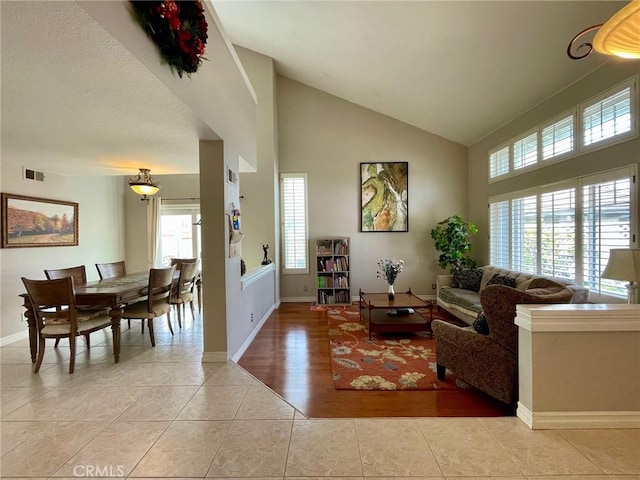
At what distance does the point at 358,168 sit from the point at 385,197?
830 millimetres

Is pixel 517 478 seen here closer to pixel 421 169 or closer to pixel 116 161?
pixel 116 161

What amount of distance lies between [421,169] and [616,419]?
192 inches

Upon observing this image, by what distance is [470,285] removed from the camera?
4887 millimetres

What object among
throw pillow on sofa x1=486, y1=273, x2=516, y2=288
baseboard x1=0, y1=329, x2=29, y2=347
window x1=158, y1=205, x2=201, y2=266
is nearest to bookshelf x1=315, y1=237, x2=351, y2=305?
throw pillow on sofa x1=486, y1=273, x2=516, y2=288

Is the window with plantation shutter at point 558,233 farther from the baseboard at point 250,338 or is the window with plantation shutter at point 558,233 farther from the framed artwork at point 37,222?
the framed artwork at point 37,222

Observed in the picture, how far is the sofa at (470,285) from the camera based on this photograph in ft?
12.7

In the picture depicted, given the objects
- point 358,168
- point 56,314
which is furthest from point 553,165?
point 56,314

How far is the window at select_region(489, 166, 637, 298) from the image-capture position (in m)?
2.85

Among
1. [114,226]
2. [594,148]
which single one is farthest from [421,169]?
Result: [114,226]

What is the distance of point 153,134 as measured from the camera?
108 inches

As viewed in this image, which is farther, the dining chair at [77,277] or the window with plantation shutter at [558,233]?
the window with plantation shutter at [558,233]

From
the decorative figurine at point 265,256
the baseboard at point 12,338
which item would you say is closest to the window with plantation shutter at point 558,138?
the decorative figurine at point 265,256

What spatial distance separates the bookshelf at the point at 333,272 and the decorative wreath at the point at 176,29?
4.14 m

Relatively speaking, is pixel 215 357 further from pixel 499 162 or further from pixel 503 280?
pixel 499 162
